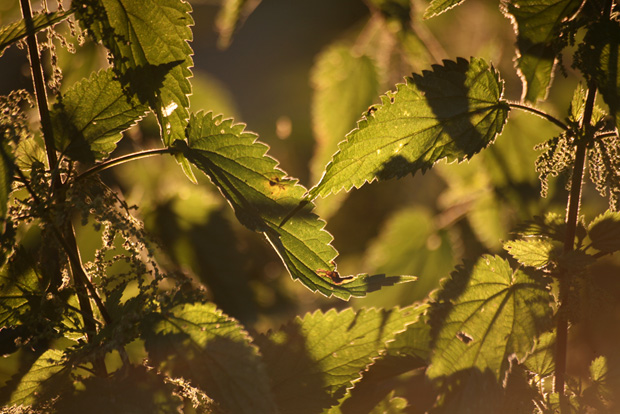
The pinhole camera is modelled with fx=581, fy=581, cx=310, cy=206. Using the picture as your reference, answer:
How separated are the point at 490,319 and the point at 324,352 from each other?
0.62ft

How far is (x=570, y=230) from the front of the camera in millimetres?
629

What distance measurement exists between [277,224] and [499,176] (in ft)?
1.70

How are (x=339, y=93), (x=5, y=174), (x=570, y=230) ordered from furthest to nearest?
(x=339, y=93), (x=570, y=230), (x=5, y=174)

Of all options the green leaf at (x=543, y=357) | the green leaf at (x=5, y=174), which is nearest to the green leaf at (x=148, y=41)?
the green leaf at (x=5, y=174)

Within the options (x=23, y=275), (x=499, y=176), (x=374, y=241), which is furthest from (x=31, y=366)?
(x=374, y=241)

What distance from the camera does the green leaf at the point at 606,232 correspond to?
24.4 inches

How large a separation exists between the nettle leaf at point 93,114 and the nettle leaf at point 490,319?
1.29 feet

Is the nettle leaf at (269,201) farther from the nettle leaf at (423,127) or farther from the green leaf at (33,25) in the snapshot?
the green leaf at (33,25)

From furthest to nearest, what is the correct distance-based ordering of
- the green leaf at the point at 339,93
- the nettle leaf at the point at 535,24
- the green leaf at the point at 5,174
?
the green leaf at the point at 339,93 < the nettle leaf at the point at 535,24 < the green leaf at the point at 5,174

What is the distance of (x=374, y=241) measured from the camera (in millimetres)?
1384

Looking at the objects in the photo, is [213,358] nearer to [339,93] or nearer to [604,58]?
[604,58]

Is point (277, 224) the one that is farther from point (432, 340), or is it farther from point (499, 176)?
point (499, 176)

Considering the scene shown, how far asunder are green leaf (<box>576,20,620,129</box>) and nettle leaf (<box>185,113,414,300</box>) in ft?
0.86

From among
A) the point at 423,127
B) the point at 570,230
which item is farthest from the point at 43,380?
the point at 570,230
